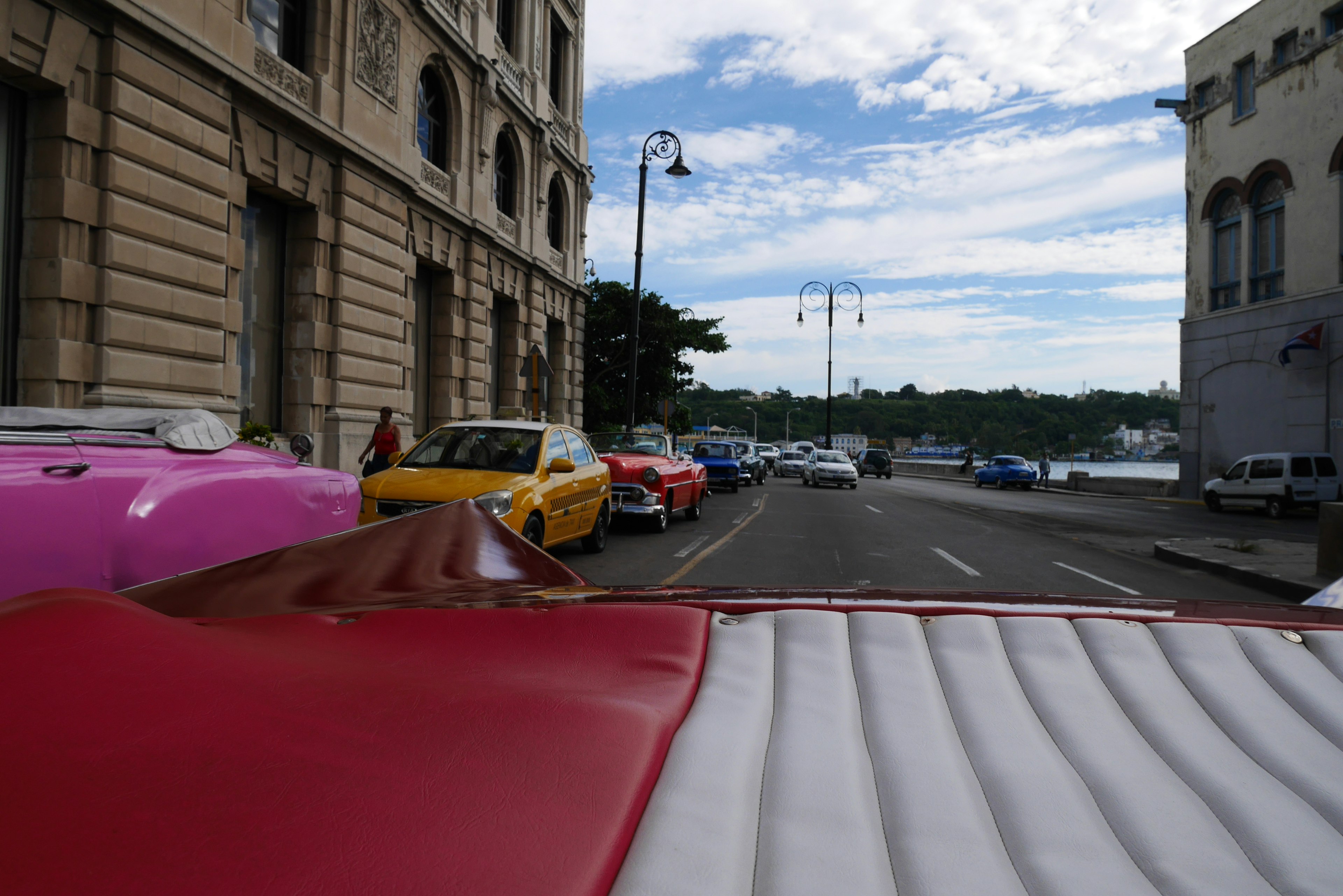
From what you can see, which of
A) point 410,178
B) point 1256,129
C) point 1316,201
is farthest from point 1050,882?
point 1256,129

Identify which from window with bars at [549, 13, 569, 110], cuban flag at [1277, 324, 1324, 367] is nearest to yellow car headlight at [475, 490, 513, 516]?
window with bars at [549, 13, 569, 110]

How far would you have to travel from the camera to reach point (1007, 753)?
1.43 m

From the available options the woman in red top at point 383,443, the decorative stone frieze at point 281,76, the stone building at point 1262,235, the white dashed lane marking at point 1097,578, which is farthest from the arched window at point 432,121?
the stone building at point 1262,235

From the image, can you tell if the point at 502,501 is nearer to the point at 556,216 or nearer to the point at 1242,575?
the point at 1242,575

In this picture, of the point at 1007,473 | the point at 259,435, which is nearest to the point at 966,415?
the point at 1007,473

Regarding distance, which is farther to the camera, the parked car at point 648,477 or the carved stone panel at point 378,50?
the carved stone panel at point 378,50

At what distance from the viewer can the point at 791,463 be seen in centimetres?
4431

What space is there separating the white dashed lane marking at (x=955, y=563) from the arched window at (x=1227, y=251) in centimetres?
2071

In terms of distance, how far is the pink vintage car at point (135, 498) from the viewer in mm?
2865

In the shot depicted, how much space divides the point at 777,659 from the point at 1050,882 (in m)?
0.71

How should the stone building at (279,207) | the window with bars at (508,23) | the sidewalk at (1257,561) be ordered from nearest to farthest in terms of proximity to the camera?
the sidewalk at (1257,561)
the stone building at (279,207)
the window with bars at (508,23)

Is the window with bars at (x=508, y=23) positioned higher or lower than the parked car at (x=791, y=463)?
higher

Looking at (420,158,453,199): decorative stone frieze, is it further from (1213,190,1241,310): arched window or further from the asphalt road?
(1213,190,1241,310): arched window

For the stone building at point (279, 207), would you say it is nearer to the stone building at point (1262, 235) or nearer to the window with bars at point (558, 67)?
the window with bars at point (558, 67)
